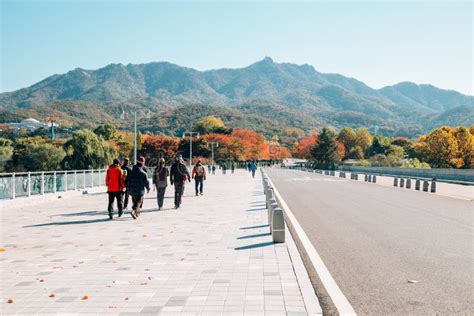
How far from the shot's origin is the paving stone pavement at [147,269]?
17.7 ft

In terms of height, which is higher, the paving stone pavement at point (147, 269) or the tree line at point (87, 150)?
the tree line at point (87, 150)

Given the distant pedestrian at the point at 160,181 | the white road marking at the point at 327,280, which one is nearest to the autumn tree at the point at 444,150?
the distant pedestrian at the point at 160,181

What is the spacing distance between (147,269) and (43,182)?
16.1 m

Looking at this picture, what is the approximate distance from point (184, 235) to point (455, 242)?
5622 millimetres

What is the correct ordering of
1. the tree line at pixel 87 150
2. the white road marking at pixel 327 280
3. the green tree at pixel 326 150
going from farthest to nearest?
the green tree at pixel 326 150 → the tree line at pixel 87 150 → the white road marking at pixel 327 280

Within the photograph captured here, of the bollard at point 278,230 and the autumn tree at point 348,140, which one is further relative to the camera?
the autumn tree at point 348,140

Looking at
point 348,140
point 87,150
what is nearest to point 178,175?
point 87,150

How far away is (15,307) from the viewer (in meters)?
5.39

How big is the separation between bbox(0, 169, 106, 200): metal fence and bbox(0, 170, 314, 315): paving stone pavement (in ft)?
20.2

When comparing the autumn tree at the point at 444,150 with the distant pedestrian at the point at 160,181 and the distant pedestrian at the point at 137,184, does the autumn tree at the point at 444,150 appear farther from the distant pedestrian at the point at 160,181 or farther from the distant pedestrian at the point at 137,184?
the distant pedestrian at the point at 137,184

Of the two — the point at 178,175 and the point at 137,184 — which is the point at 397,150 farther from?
the point at 137,184

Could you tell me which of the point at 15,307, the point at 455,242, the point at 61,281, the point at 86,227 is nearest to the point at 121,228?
the point at 86,227

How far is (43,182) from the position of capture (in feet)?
70.6

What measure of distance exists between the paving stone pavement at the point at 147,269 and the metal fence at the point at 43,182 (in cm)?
615
